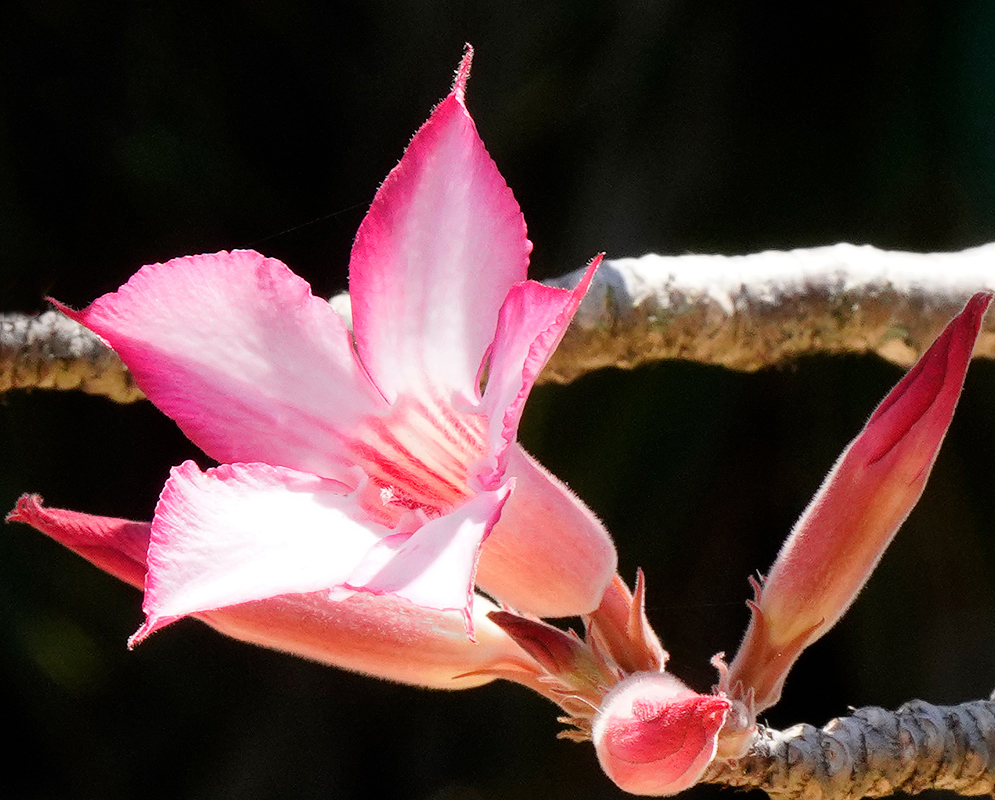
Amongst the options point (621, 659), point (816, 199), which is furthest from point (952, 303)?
point (816, 199)

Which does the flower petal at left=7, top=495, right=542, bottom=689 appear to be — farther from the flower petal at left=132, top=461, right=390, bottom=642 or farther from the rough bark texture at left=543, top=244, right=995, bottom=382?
the rough bark texture at left=543, top=244, right=995, bottom=382

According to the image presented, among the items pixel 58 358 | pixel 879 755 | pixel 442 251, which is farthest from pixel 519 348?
pixel 58 358

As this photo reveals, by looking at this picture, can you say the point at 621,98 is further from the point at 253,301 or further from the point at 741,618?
the point at 253,301

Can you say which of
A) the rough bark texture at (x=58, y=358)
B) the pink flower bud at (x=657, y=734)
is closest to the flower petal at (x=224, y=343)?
the pink flower bud at (x=657, y=734)

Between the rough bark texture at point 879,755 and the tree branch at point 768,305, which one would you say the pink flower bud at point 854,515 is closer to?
the rough bark texture at point 879,755

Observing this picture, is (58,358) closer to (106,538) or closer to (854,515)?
(106,538)
